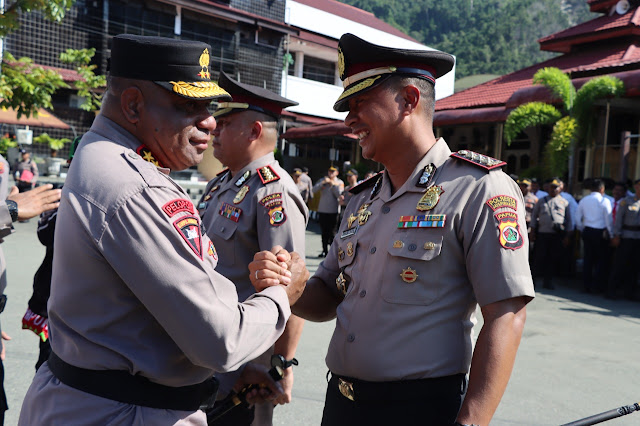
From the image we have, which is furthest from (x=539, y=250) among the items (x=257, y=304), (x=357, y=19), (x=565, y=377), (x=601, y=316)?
(x=357, y=19)

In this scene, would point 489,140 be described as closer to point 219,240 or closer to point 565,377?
point 565,377

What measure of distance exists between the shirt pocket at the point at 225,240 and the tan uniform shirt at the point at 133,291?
4.03ft

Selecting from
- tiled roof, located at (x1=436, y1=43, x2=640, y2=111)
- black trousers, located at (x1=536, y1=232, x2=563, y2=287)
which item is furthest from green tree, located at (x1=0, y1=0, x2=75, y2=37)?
tiled roof, located at (x1=436, y1=43, x2=640, y2=111)

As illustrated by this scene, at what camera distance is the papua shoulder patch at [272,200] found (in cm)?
286

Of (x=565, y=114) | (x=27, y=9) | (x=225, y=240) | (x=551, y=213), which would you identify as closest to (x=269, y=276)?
(x=225, y=240)

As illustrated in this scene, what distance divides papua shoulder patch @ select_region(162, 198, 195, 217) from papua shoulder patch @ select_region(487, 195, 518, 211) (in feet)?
3.08

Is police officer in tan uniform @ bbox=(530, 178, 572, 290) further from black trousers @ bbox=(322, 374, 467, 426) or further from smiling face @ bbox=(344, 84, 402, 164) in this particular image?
black trousers @ bbox=(322, 374, 467, 426)

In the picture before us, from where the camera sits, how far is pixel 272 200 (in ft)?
9.45

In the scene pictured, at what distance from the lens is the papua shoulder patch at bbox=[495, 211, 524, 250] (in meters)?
1.78

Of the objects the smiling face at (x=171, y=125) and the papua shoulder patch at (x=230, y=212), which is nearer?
the smiling face at (x=171, y=125)

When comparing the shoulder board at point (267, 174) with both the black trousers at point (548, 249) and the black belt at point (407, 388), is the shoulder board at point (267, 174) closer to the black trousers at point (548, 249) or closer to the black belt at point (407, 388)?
the black belt at point (407, 388)

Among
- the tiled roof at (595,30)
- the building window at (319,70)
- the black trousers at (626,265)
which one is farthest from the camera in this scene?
the building window at (319,70)

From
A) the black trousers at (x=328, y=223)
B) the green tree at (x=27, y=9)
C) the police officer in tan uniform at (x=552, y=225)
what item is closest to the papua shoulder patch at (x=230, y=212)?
the green tree at (x=27, y=9)

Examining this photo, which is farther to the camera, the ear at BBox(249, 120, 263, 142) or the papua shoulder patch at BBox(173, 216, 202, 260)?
the ear at BBox(249, 120, 263, 142)
